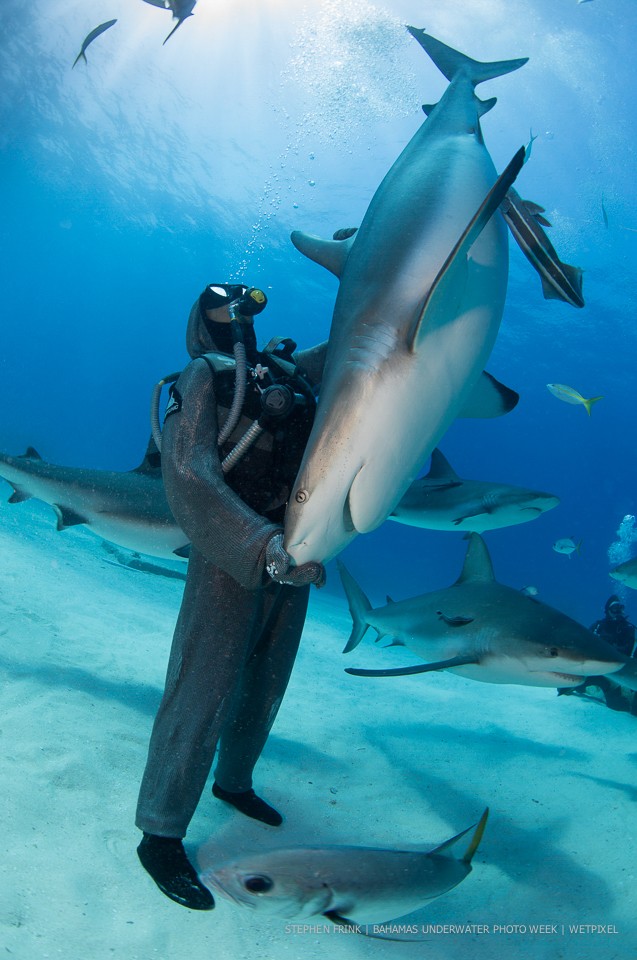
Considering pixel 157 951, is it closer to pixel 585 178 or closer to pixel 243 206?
pixel 585 178

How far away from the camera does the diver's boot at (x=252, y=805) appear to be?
2938mm

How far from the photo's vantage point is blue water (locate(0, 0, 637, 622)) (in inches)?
722

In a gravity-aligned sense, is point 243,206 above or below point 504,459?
above

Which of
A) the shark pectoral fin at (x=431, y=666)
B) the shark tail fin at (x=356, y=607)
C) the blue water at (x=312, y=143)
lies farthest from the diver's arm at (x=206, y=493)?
the blue water at (x=312, y=143)

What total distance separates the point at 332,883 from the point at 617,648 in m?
6.19

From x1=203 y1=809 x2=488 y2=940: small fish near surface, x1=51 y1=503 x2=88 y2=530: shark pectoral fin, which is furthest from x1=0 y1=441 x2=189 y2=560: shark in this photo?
x1=203 y1=809 x2=488 y2=940: small fish near surface

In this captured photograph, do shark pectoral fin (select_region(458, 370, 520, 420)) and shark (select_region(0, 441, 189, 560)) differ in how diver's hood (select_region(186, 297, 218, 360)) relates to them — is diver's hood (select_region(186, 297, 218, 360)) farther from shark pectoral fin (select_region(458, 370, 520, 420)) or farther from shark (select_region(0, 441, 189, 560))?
shark (select_region(0, 441, 189, 560))

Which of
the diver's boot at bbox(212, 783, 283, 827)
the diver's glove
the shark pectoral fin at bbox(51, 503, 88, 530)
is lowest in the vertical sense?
the diver's boot at bbox(212, 783, 283, 827)

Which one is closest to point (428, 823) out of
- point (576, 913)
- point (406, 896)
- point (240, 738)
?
point (576, 913)

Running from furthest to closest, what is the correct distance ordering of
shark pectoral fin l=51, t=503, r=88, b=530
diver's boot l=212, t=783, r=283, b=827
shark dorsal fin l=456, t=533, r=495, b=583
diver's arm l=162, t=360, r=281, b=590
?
shark pectoral fin l=51, t=503, r=88, b=530, shark dorsal fin l=456, t=533, r=495, b=583, diver's boot l=212, t=783, r=283, b=827, diver's arm l=162, t=360, r=281, b=590

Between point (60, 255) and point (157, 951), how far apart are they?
8705 cm

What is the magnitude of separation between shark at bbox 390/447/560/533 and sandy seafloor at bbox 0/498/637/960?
2.19 meters

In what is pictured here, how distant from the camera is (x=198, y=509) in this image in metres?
2.16

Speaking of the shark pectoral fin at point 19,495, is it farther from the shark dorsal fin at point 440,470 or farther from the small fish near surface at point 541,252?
the small fish near surface at point 541,252
